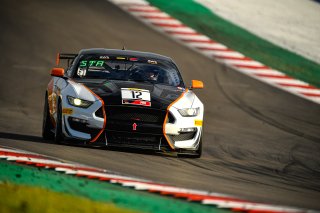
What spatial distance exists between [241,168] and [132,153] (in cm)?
138

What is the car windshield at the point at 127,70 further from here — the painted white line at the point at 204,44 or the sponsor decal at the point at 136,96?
the painted white line at the point at 204,44

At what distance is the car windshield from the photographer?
1281 cm

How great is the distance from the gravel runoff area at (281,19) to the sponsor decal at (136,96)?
38.2ft

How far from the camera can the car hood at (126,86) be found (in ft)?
38.5

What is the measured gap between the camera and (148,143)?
1170 cm

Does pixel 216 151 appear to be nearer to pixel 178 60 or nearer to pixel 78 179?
pixel 78 179

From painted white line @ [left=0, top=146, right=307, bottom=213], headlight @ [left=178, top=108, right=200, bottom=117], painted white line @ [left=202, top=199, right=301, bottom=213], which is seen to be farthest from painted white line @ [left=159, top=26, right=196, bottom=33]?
painted white line @ [left=202, top=199, right=301, bottom=213]

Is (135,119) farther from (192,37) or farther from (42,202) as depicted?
(192,37)

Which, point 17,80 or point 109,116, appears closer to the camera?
point 109,116

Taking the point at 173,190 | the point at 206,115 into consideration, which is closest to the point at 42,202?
the point at 173,190

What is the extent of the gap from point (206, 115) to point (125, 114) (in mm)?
5716

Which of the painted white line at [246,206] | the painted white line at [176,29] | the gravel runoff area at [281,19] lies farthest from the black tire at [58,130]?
the painted white line at [176,29]

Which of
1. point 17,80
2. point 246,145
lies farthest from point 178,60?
point 246,145

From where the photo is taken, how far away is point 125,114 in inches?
458
